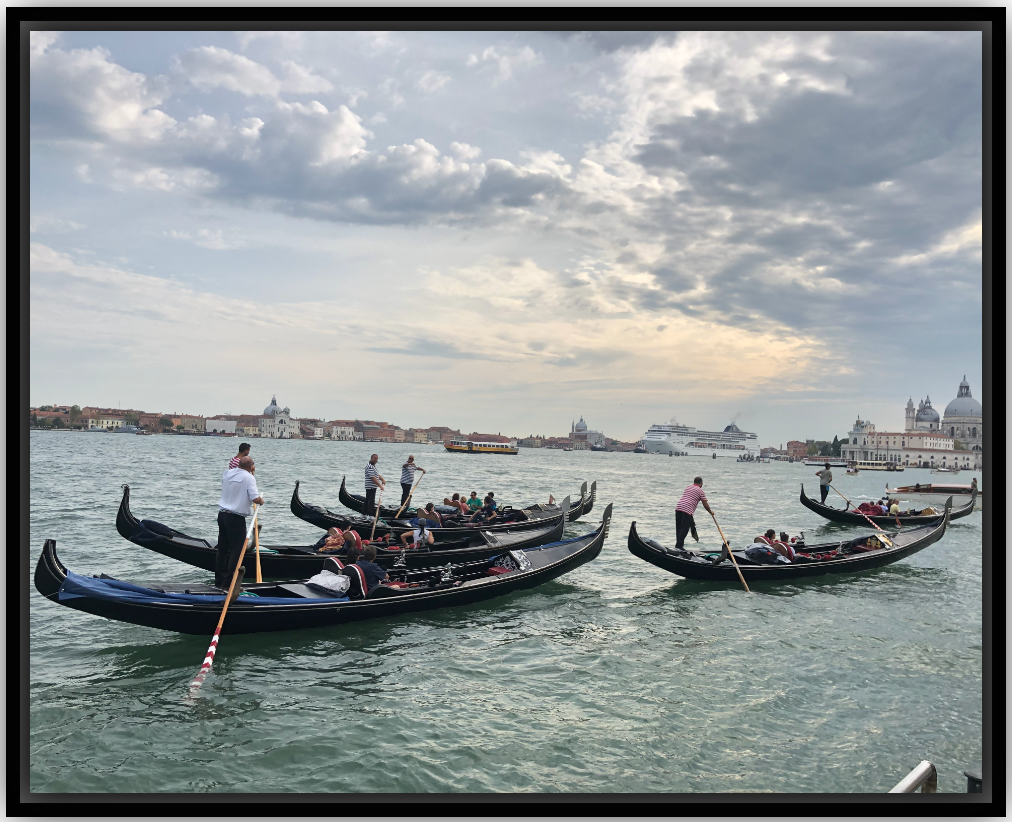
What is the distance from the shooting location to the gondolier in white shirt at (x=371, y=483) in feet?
44.8

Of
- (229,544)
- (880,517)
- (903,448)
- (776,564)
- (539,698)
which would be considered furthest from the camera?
(903,448)

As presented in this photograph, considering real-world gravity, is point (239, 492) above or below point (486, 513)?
above

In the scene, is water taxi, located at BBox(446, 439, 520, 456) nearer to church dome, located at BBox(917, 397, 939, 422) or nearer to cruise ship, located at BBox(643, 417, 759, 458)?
cruise ship, located at BBox(643, 417, 759, 458)

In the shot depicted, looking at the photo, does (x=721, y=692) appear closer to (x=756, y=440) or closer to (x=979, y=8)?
(x=979, y=8)

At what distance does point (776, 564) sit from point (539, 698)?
6158mm

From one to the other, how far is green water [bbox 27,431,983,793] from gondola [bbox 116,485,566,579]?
1075 millimetres

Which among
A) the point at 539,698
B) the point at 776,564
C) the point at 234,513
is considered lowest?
the point at 539,698

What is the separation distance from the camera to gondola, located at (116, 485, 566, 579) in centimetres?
816

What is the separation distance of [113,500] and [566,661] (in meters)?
18.8

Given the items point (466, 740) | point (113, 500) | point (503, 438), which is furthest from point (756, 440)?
point (466, 740)

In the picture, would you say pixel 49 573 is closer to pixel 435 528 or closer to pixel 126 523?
pixel 126 523

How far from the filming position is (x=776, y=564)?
9.85m

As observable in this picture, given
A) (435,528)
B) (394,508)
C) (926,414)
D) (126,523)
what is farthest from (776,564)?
(926,414)

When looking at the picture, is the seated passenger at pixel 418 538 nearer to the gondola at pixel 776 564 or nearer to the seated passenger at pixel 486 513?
the seated passenger at pixel 486 513
